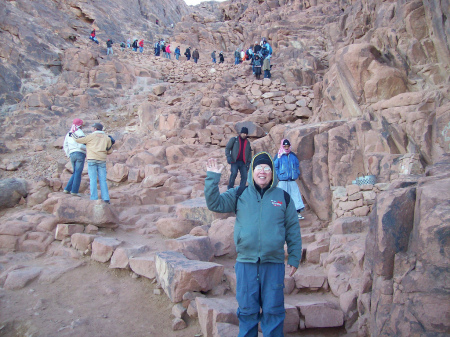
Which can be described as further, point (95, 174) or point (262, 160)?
point (95, 174)

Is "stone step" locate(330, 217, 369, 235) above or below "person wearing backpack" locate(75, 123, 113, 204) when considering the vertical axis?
below

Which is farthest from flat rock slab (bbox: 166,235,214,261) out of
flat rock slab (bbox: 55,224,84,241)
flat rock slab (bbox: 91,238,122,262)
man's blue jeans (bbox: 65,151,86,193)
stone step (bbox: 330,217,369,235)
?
man's blue jeans (bbox: 65,151,86,193)

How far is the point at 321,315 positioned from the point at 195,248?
2160 mm

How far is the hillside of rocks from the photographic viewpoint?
3.32m

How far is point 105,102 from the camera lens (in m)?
18.1

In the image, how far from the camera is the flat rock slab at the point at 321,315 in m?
3.76

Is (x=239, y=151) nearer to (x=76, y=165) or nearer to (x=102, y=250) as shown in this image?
(x=76, y=165)

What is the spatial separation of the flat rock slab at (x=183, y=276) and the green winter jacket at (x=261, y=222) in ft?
4.21

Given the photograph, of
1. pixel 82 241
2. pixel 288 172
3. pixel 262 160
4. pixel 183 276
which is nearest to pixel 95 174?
pixel 82 241

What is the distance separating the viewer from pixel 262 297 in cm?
298

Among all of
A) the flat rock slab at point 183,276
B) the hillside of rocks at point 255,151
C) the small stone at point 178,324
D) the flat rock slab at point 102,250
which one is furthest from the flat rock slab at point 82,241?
the small stone at point 178,324

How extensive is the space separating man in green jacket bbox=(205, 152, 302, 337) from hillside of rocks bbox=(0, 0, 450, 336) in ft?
2.05

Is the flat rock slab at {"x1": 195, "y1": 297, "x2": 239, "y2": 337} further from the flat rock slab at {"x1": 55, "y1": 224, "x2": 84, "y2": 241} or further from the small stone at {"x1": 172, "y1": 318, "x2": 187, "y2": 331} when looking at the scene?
the flat rock slab at {"x1": 55, "y1": 224, "x2": 84, "y2": 241}

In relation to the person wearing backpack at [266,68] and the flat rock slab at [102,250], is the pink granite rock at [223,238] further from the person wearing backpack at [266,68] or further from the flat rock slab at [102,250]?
the person wearing backpack at [266,68]
